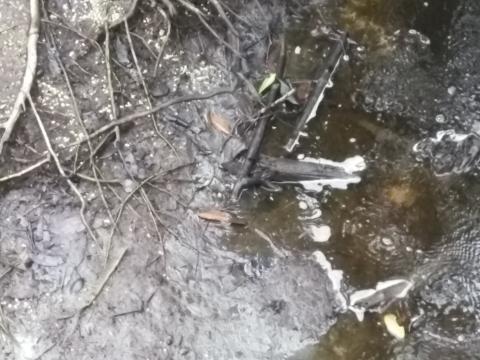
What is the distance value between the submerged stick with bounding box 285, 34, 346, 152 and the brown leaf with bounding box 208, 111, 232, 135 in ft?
0.86

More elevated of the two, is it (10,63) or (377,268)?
(10,63)

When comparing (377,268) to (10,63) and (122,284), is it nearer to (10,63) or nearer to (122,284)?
(122,284)

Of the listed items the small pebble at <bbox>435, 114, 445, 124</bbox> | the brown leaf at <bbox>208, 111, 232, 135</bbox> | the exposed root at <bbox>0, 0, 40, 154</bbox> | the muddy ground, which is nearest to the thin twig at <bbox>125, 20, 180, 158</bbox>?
the muddy ground

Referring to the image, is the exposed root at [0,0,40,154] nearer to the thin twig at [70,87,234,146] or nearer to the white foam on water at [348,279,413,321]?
the thin twig at [70,87,234,146]

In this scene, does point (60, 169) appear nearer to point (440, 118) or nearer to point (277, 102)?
point (277, 102)

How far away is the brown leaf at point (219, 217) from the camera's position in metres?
2.77

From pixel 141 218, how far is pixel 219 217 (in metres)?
0.32

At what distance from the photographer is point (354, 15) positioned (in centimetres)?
309

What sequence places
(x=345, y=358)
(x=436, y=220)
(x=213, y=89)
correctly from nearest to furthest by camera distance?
(x=345, y=358), (x=436, y=220), (x=213, y=89)

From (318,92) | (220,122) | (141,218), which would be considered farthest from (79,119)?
(318,92)

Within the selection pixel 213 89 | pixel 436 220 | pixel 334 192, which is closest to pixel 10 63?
pixel 213 89

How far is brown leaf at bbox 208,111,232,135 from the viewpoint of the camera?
2.88m

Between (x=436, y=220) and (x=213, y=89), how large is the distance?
1092mm

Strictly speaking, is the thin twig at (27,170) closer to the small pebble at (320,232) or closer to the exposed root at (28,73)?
the exposed root at (28,73)
